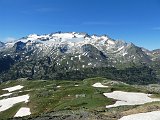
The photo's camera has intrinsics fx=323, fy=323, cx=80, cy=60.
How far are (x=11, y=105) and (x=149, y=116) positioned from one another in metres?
65.0

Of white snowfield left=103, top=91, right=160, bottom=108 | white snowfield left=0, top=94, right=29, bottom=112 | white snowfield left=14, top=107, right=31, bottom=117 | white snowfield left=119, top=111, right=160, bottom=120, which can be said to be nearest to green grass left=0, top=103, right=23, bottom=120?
white snowfield left=14, top=107, right=31, bottom=117

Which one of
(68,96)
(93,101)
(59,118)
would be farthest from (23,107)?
(59,118)

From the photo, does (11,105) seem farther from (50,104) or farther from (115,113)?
(115,113)

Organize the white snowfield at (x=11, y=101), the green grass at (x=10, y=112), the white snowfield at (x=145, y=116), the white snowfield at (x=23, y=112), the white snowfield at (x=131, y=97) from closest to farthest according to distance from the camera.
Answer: the white snowfield at (x=145, y=116), the white snowfield at (x=23, y=112), the green grass at (x=10, y=112), the white snowfield at (x=131, y=97), the white snowfield at (x=11, y=101)

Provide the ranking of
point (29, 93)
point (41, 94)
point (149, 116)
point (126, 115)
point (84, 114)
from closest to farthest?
point (149, 116) < point (126, 115) < point (84, 114) < point (41, 94) < point (29, 93)

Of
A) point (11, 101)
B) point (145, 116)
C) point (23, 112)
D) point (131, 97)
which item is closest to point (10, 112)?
point (23, 112)

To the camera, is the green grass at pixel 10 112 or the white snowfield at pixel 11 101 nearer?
the green grass at pixel 10 112

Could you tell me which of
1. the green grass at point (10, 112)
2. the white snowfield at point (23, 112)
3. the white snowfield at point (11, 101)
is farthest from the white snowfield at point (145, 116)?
the white snowfield at point (11, 101)

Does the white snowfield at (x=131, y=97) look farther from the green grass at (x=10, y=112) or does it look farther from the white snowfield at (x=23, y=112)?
the green grass at (x=10, y=112)

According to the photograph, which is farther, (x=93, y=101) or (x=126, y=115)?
(x=93, y=101)

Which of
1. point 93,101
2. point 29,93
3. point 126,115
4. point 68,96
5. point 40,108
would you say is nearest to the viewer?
point 126,115

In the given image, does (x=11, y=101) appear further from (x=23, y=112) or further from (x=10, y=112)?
(x=23, y=112)

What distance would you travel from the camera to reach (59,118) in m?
49.4

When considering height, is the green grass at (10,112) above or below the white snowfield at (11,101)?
below
